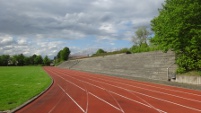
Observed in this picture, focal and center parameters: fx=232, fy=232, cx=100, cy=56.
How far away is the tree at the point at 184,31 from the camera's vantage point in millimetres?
21500

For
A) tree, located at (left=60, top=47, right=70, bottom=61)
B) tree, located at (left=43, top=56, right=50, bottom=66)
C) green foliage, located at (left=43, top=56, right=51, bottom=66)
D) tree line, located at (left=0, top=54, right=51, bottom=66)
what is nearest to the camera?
tree, located at (left=60, top=47, right=70, bottom=61)

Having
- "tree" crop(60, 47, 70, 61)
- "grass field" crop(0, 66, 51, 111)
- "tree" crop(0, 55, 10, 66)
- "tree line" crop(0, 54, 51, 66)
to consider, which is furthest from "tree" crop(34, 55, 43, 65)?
"grass field" crop(0, 66, 51, 111)

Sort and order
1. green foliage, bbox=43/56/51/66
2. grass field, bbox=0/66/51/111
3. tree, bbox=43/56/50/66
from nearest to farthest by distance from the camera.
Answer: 1. grass field, bbox=0/66/51/111
2. tree, bbox=43/56/50/66
3. green foliage, bbox=43/56/51/66

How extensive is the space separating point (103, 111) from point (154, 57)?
2687 cm

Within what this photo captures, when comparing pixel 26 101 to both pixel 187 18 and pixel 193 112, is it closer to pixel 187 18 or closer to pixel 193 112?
pixel 193 112

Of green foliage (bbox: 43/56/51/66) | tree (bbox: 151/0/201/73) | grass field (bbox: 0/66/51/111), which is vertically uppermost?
tree (bbox: 151/0/201/73)

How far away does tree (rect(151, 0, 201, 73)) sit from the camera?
21500 millimetres

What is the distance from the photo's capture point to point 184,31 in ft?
73.4

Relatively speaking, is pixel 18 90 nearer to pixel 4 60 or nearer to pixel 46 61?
pixel 46 61

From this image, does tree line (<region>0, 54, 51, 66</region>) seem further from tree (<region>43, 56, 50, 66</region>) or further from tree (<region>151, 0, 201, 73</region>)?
tree (<region>151, 0, 201, 73</region>)

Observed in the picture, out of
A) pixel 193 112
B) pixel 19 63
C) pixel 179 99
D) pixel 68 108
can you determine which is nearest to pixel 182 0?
pixel 179 99

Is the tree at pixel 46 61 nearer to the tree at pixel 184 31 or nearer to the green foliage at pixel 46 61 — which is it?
the green foliage at pixel 46 61

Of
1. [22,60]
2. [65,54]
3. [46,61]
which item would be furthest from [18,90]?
[22,60]

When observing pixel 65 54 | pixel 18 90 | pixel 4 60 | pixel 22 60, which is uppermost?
pixel 65 54
